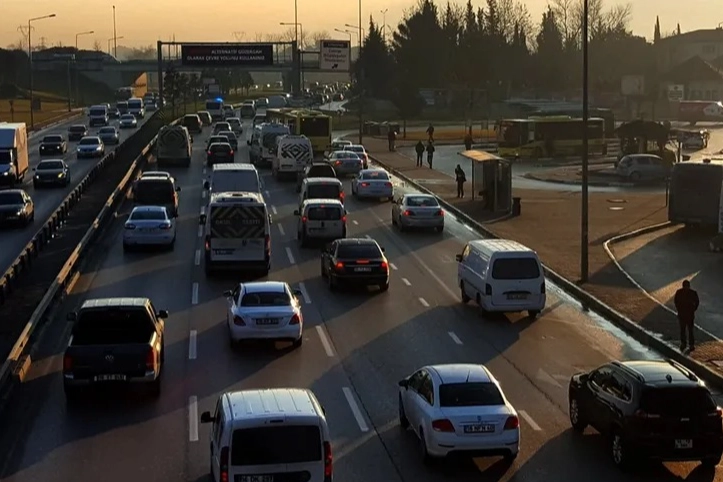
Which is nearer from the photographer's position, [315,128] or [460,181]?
[460,181]

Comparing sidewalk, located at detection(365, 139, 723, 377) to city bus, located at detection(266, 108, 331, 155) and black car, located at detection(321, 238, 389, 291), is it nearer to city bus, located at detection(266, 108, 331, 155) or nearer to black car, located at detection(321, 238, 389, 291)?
black car, located at detection(321, 238, 389, 291)

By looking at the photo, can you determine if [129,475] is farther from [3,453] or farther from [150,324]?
[150,324]

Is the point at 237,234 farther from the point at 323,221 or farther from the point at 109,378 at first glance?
the point at 109,378

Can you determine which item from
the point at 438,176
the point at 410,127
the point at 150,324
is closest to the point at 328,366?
the point at 150,324

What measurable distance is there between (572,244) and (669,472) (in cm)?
2432

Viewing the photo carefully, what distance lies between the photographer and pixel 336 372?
926 inches

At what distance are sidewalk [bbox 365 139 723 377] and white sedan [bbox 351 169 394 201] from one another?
2565 millimetres

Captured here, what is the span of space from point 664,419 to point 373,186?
38.7 meters

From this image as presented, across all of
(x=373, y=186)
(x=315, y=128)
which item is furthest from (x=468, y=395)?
(x=315, y=128)

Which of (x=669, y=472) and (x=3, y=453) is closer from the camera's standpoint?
(x=669, y=472)

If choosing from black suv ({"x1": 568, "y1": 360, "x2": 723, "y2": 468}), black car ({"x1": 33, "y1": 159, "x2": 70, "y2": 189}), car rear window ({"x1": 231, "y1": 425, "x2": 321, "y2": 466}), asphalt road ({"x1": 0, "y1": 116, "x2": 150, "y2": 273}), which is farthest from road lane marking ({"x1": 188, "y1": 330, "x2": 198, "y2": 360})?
Result: black car ({"x1": 33, "y1": 159, "x2": 70, "y2": 189})

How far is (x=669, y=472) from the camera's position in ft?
56.9

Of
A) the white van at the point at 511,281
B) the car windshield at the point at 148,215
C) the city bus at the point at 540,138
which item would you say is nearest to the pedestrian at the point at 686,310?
the white van at the point at 511,281

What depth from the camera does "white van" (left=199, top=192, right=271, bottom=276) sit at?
111 ft
